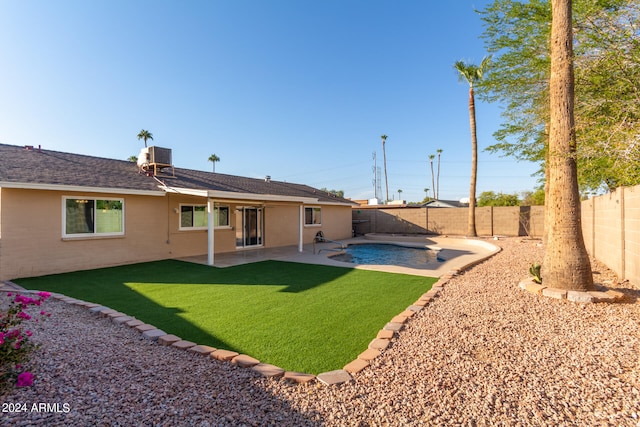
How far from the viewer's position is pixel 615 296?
6004 millimetres

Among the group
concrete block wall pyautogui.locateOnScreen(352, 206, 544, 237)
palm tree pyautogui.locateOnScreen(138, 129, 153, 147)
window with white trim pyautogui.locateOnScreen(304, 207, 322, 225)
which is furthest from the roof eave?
palm tree pyautogui.locateOnScreen(138, 129, 153, 147)

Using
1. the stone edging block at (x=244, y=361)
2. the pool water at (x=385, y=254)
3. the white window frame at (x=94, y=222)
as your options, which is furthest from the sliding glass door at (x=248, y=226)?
the stone edging block at (x=244, y=361)

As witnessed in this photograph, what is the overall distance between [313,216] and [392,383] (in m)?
16.8

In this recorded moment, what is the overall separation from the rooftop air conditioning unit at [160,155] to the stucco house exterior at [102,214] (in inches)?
8.1

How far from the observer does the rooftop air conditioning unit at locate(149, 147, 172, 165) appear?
1385cm

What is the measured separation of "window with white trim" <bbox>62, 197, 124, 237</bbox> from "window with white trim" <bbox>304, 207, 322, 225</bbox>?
34.3ft

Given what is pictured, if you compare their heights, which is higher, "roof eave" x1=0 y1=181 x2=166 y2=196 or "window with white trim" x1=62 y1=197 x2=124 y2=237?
"roof eave" x1=0 y1=181 x2=166 y2=196

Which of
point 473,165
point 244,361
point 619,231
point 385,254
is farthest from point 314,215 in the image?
point 244,361

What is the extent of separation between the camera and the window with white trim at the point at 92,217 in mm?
10125

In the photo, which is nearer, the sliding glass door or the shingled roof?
the shingled roof

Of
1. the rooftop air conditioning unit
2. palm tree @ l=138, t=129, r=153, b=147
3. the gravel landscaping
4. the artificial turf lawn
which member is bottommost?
the artificial turf lawn

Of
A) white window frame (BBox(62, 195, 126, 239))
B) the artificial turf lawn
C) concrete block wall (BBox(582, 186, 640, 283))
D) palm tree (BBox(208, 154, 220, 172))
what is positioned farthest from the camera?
palm tree (BBox(208, 154, 220, 172))

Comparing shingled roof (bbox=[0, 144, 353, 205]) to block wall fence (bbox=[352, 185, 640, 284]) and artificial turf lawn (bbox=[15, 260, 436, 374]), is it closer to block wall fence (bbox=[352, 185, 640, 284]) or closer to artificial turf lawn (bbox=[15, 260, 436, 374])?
artificial turf lawn (bbox=[15, 260, 436, 374])

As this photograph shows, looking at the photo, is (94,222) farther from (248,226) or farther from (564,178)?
(564,178)
